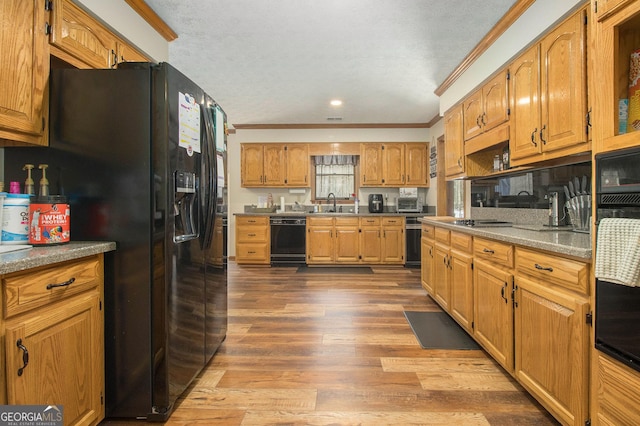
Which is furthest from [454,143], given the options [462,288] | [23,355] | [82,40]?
[23,355]

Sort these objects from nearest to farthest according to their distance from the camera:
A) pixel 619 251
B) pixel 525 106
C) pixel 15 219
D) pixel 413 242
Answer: pixel 619 251
pixel 15 219
pixel 525 106
pixel 413 242

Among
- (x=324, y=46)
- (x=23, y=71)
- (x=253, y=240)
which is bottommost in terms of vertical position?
(x=253, y=240)

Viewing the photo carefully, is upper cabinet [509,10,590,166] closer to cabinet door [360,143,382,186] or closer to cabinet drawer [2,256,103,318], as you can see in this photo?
cabinet drawer [2,256,103,318]

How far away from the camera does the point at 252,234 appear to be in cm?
558

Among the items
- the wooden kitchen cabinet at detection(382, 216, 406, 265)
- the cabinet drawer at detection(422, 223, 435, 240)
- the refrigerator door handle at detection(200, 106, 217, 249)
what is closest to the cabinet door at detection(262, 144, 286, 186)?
the wooden kitchen cabinet at detection(382, 216, 406, 265)

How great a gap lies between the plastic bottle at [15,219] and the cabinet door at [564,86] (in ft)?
8.89

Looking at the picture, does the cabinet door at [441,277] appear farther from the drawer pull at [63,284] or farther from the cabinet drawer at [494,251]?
the drawer pull at [63,284]

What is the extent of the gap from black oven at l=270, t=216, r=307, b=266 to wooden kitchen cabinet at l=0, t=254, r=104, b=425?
4040mm

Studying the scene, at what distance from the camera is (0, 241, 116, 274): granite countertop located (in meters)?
1.09

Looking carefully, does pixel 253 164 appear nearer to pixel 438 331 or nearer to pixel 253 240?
pixel 253 240

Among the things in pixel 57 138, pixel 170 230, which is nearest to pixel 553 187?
pixel 170 230

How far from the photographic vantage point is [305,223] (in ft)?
18.1

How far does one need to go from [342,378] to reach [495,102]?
7.92ft

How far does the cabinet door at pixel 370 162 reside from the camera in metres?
5.84
